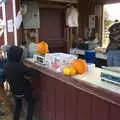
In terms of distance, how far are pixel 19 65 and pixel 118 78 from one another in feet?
5.41

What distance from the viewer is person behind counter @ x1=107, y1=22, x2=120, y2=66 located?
9.72ft

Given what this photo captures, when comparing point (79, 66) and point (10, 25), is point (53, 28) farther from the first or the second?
point (79, 66)

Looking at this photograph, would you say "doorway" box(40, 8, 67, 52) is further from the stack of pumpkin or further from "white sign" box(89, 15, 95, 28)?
the stack of pumpkin

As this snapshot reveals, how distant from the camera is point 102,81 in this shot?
2.21 metres

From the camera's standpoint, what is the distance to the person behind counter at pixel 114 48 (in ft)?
9.72

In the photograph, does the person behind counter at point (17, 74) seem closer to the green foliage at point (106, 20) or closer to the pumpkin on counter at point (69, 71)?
the pumpkin on counter at point (69, 71)

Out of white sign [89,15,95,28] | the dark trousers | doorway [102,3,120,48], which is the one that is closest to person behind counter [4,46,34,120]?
the dark trousers

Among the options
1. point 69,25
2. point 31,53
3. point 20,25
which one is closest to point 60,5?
point 69,25

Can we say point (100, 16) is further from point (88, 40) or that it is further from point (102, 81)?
→ point (102, 81)

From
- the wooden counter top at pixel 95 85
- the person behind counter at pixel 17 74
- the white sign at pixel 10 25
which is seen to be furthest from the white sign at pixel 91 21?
the wooden counter top at pixel 95 85

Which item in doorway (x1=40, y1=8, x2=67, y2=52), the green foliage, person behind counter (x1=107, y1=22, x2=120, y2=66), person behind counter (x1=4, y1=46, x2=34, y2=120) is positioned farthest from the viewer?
the green foliage

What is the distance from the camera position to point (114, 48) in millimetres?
3186

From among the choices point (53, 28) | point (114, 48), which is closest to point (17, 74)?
point (114, 48)

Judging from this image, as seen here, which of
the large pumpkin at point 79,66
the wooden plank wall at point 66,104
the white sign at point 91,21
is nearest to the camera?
the wooden plank wall at point 66,104
